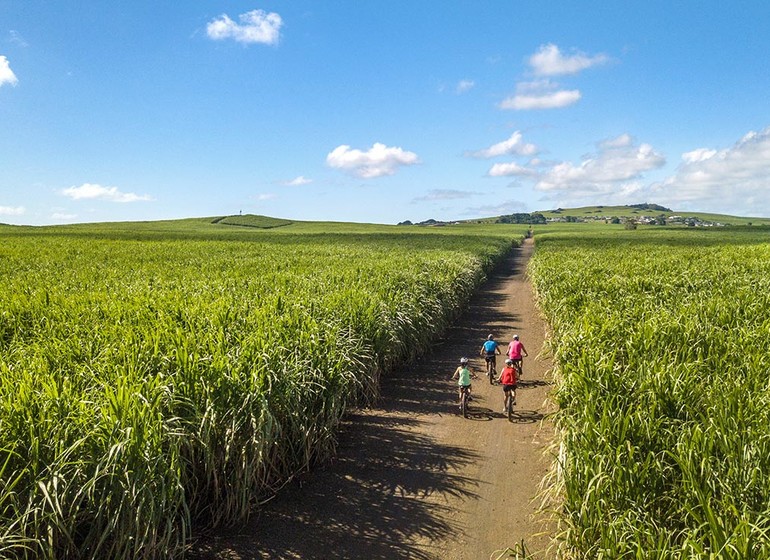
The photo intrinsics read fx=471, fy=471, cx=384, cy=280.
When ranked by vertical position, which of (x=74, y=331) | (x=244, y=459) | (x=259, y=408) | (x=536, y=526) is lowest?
(x=536, y=526)

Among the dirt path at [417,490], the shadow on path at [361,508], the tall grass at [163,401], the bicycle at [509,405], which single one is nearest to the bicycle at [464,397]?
the dirt path at [417,490]

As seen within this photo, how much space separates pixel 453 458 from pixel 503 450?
1070mm

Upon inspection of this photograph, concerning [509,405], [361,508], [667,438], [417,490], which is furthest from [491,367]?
[667,438]

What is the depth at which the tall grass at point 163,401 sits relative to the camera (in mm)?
4711

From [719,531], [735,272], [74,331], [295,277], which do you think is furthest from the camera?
[735,272]

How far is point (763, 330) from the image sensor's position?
9.77m

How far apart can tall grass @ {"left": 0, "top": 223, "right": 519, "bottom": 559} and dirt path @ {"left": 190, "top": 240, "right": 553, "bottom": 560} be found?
512 millimetres

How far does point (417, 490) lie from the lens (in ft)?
24.4

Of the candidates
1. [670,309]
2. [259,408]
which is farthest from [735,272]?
[259,408]

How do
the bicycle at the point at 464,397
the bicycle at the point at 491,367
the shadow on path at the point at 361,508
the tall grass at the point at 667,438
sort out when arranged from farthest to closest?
1. the bicycle at the point at 491,367
2. the bicycle at the point at 464,397
3. the shadow on path at the point at 361,508
4. the tall grass at the point at 667,438

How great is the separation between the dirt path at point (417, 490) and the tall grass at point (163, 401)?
1.68 feet

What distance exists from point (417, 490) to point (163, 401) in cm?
403

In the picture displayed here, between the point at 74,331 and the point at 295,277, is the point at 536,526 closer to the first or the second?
the point at 74,331

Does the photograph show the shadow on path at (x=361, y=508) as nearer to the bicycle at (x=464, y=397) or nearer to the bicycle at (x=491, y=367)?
the bicycle at (x=464, y=397)
